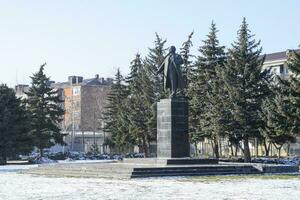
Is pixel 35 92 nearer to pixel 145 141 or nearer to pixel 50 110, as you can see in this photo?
pixel 50 110

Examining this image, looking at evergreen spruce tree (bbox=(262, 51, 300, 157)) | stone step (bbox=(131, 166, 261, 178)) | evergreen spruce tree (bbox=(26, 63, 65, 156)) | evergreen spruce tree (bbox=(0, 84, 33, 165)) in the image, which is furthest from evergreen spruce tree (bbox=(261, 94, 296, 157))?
evergreen spruce tree (bbox=(26, 63, 65, 156))

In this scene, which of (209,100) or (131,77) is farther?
(131,77)

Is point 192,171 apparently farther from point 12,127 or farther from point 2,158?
point 2,158

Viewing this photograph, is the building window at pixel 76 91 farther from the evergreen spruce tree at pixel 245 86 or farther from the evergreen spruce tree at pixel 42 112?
the evergreen spruce tree at pixel 245 86

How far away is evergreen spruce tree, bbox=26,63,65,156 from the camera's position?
45.7 m

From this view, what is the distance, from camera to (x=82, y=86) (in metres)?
104

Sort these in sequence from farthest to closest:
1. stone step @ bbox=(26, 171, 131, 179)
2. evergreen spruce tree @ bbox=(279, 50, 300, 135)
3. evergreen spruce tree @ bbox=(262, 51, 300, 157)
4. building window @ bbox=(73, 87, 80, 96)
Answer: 1. building window @ bbox=(73, 87, 80, 96)
2. evergreen spruce tree @ bbox=(262, 51, 300, 157)
3. evergreen spruce tree @ bbox=(279, 50, 300, 135)
4. stone step @ bbox=(26, 171, 131, 179)

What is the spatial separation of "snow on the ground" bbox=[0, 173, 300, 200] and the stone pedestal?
19.0 ft

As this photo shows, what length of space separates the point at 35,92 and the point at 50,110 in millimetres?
2089

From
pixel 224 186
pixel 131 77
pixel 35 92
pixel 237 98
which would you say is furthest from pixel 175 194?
pixel 131 77

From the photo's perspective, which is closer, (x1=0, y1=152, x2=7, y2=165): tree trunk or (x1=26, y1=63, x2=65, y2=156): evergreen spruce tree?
(x1=0, y1=152, x2=7, y2=165): tree trunk

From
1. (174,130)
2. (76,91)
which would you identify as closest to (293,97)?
(174,130)

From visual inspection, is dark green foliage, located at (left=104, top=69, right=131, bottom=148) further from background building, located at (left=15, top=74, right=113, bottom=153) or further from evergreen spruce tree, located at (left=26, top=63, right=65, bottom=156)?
background building, located at (left=15, top=74, right=113, bottom=153)

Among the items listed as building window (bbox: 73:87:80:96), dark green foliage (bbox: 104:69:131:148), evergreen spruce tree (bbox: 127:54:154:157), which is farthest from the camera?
building window (bbox: 73:87:80:96)
